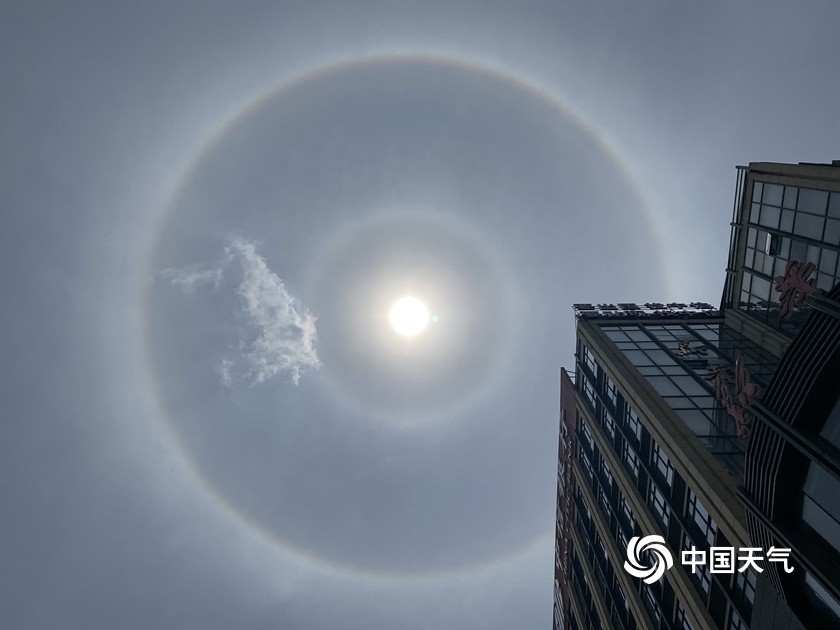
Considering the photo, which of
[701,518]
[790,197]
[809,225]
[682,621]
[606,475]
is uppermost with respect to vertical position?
[790,197]

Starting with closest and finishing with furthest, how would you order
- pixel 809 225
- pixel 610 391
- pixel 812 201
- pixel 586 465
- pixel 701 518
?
1. pixel 701 518
2. pixel 812 201
3. pixel 809 225
4. pixel 610 391
5. pixel 586 465

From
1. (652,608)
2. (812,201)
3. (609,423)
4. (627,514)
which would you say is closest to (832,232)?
(812,201)

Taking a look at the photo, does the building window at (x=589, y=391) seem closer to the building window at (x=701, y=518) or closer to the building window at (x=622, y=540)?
the building window at (x=622, y=540)

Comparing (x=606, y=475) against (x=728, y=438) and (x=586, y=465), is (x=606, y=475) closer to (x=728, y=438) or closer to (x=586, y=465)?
(x=586, y=465)

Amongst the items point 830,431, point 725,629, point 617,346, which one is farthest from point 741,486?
point 617,346

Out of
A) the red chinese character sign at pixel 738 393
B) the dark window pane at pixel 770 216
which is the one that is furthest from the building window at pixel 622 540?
the dark window pane at pixel 770 216

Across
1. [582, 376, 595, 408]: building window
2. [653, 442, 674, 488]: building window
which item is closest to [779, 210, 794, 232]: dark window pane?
[653, 442, 674, 488]: building window

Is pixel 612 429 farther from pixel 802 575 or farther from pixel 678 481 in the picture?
pixel 802 575
